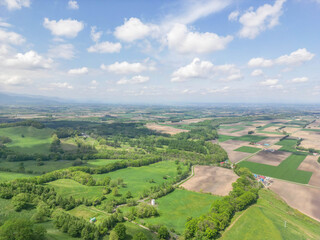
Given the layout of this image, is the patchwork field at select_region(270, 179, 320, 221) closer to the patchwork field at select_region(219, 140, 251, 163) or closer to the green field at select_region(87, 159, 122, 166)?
the patchwork field at select_region(219, 140, 251, 163)

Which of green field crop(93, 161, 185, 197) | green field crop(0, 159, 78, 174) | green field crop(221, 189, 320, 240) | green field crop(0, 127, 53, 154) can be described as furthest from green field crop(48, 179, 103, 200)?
green field crop(0, 127, 53, 154)

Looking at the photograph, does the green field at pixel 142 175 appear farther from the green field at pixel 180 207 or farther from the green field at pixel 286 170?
the green field at pixel 286 170

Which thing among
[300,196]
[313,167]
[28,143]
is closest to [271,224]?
[300,196]

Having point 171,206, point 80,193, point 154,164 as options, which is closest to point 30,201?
point 80,193

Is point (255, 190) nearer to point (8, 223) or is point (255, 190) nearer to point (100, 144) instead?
point (8, 223)

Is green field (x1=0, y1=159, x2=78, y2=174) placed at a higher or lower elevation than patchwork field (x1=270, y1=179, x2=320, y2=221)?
higher

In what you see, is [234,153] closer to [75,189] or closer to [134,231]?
[134,231]
